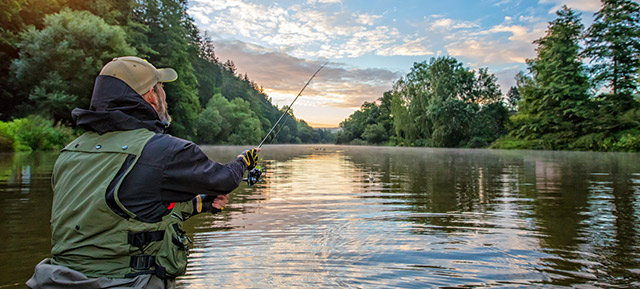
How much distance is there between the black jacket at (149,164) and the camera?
6.27 ft

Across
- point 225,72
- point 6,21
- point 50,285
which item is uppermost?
point 225,72

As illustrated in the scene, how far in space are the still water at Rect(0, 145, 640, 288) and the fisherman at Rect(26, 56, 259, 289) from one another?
1.54 metres

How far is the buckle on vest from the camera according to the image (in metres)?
1.95

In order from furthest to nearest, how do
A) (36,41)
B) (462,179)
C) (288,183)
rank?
(36,41)
(462,179)
(288,183)

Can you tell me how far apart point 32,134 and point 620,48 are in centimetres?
5106

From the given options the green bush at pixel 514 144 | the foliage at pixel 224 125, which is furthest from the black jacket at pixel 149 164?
the foliage at pixel 224 125

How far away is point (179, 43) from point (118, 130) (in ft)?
144

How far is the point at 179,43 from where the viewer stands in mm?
42219

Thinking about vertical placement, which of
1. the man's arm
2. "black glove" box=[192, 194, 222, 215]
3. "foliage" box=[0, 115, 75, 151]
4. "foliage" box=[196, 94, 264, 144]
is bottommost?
"black glove" box=[192, 194, 222, 215]

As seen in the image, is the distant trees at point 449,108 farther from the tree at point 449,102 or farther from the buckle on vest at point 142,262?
the buckle on vest at point 142,262

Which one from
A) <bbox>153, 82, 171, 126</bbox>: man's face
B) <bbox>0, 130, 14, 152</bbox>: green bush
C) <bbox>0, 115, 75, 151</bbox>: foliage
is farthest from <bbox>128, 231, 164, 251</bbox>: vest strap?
<bbox>0, 115, 75, 151</bbox>: foliage

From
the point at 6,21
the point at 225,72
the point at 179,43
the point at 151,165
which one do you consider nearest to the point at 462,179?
the point at 151,165

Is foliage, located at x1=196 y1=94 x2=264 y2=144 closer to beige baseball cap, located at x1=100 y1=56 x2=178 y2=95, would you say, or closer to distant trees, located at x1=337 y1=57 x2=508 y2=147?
distant trees, located at x1=337 y1=57 x2=508 y2=147

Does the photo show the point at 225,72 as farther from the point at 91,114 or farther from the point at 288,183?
the point at 91,114
